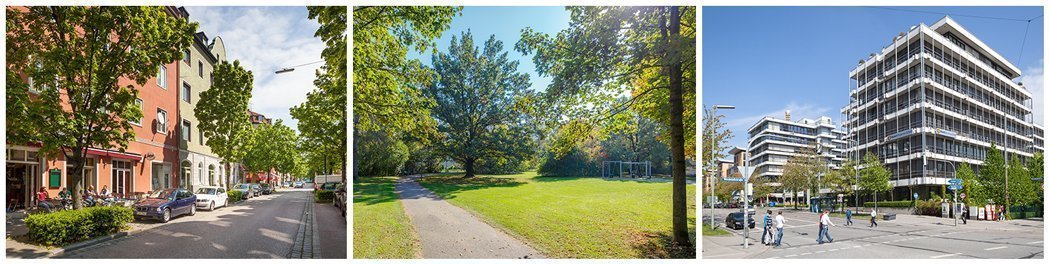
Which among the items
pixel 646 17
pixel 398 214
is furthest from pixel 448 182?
pixel 646 17

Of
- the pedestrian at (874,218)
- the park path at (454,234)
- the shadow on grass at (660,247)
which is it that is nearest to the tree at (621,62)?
the shadow on grass at (660,247)

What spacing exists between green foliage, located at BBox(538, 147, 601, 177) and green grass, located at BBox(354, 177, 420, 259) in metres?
1.29

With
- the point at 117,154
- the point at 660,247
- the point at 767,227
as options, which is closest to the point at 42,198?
the point at 117,154

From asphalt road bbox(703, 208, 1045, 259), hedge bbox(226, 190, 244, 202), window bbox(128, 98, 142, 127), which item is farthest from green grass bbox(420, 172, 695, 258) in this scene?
hedge bbox(226, 190, 244, 202)

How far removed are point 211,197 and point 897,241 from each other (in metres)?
12.1

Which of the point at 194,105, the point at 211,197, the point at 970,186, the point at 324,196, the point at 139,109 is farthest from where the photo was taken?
the point at 324,196

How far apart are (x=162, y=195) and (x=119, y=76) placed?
83.4 inches

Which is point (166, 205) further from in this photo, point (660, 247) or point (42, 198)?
point (660, 247)

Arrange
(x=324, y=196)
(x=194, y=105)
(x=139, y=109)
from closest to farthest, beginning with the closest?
1. (x=139, y=109)
2. (x=194, y=105)
3. (x=324, y=196)

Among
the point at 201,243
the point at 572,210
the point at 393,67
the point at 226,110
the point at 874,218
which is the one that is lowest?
the point at 874,218

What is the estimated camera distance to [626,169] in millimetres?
4137

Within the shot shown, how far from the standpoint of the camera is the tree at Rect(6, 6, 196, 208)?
225 inches

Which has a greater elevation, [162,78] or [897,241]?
[162,78]

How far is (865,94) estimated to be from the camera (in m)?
8.98
